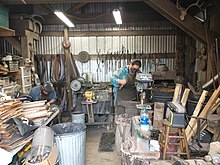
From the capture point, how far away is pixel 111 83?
5.75 metres

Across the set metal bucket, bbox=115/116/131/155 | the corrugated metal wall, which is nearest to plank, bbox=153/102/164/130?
metal bucket, bbox=115/116/131/155

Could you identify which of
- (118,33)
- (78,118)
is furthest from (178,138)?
(118,33)

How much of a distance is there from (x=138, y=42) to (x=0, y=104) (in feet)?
14.9

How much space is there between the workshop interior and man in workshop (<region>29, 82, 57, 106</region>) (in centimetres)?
2

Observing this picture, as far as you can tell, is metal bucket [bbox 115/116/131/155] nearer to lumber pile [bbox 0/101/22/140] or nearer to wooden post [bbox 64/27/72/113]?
lumber pile [bbox 0/101/22/140]

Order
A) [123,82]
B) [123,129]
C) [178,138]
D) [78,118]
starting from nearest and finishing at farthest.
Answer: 1. [178,138]
2. [123,129]
3. [123,82]
4. [78,118]

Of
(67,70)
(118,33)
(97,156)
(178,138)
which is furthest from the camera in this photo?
(118,33)

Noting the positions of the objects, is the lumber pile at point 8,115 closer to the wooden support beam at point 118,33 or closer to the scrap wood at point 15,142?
the scrap wood at point 15,142

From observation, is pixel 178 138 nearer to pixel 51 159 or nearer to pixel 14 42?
pixel 51 159

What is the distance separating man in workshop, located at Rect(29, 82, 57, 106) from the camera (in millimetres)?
3908

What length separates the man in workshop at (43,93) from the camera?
3908 mm

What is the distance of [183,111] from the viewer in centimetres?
262

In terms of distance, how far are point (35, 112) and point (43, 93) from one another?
1289mm

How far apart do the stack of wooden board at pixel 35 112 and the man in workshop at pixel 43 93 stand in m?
0.73
